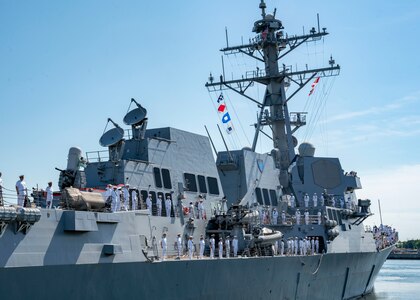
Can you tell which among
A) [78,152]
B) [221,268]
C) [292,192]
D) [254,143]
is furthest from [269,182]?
[78,152]

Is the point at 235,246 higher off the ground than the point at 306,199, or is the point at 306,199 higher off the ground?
the point at 306,199

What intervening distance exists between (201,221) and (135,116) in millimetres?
4091

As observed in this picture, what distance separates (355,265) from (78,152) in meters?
17.4

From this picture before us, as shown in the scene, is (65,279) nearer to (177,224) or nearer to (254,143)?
(177,224)

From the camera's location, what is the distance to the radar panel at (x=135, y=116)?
1914 cm

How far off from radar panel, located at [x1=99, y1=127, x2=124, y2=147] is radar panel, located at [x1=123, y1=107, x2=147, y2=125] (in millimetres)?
1135

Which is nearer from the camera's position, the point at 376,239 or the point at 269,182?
the point at 269,182

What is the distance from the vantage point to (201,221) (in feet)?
66.2

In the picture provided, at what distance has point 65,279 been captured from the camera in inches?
510

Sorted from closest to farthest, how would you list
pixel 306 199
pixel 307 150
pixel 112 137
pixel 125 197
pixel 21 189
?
pixel 21 189, pixel 125 197, pixel 112 137, pixel 306 199, pixel 307 150

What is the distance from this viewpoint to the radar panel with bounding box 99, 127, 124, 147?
17875 millimetres

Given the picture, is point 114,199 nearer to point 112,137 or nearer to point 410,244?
point 112,137

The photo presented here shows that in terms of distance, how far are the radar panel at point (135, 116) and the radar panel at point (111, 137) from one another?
1135 millimetres

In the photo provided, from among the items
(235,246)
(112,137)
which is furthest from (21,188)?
(235,246)
